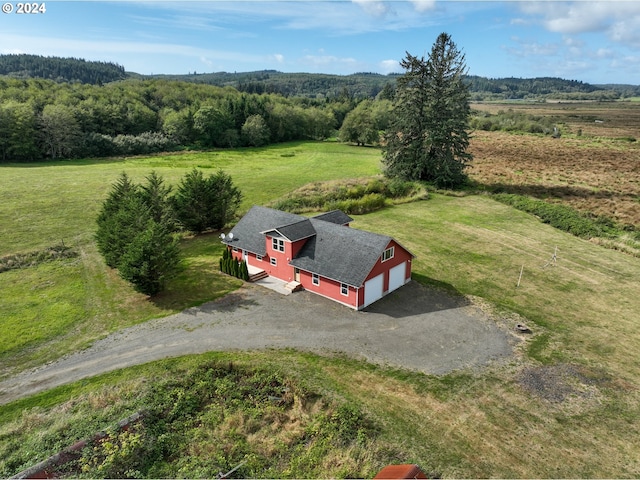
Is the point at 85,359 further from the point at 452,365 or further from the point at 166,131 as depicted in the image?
the point at 166,131

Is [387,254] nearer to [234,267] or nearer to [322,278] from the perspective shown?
[322,278]

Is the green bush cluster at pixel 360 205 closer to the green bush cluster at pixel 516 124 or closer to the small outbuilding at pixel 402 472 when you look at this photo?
the small outbuilding at pixel 402 472

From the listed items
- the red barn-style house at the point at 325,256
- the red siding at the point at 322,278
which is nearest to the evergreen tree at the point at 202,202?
the red barn-style house at the point at 325,256

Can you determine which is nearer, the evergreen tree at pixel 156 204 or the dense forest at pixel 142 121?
the evergreen tree at pixel 156 204

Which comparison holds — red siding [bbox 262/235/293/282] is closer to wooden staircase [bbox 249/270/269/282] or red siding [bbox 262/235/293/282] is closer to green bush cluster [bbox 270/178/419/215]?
wooden staircase [bbox 249/270/269/282]

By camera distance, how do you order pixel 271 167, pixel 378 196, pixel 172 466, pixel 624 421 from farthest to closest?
pixel 271 167 → pixel 378 196 → pixel 624 421 → pixel 172 466

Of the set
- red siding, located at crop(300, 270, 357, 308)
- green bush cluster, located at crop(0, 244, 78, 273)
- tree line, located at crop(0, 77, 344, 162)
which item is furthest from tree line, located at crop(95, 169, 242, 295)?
tree line, located at crop(0, 77, 344, 162)

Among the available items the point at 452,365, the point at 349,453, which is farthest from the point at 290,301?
the point at 349,453
